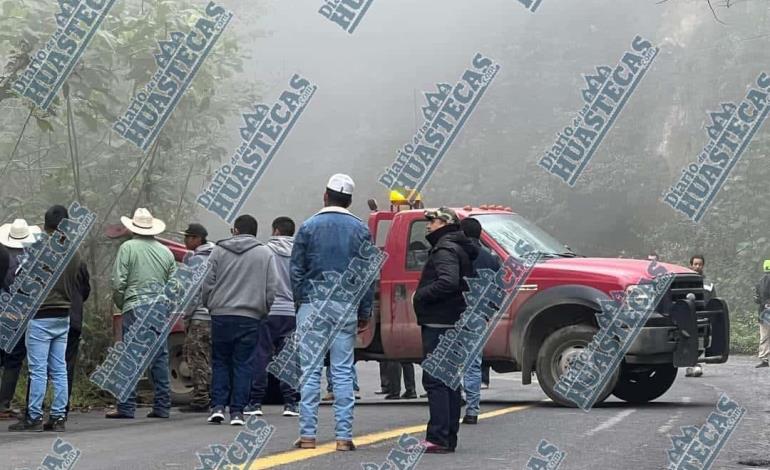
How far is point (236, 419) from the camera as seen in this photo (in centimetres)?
1177

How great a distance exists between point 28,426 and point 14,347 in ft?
3.82

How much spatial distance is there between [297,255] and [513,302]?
14.4ft

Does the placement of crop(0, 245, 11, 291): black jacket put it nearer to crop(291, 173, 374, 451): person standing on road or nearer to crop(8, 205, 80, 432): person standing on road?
crop(8, 205, 80, 432): person standing on road

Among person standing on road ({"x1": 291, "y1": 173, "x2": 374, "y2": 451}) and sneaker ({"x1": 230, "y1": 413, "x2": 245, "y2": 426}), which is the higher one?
person standing on road ({"x1": 291, "y1": 173, "x2": 374, "y2": 451})

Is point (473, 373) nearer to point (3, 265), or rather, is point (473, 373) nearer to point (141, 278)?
point (141, 278)

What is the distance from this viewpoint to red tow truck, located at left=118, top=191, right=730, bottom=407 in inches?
525

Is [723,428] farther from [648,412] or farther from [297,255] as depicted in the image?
[297,255]

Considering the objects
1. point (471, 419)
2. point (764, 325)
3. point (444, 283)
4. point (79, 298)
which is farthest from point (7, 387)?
point (764, 325)

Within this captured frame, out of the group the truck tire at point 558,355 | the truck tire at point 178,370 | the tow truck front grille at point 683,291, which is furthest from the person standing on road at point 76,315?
the tow truck front grille at point 683,291

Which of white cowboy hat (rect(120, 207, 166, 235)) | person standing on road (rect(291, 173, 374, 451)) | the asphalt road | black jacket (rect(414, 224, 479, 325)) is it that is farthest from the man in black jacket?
white cowboy hat (rect(120, 207, 166, 235))

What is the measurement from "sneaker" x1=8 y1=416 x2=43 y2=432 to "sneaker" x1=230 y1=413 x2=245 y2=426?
164 cm

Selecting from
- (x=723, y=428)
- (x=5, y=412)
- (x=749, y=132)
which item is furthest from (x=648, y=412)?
(x=749, y=132)

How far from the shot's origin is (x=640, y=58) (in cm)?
4625

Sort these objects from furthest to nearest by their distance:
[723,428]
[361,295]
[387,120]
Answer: [387,120]
[723,428]
[361,295]
